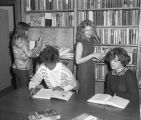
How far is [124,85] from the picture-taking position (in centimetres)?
214

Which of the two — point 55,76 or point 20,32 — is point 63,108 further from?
point 20,32

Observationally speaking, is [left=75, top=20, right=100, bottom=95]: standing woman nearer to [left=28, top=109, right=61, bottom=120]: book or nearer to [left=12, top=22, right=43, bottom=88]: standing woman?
[left=12, top=22, right=43, bottom=88]: standing woman

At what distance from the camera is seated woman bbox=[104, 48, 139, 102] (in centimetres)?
208

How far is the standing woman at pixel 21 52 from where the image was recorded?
3.10 metres

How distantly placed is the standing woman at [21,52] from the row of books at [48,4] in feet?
2.02

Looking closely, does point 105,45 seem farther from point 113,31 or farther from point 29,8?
point 29,8

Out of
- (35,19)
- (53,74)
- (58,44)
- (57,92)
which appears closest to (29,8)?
(35,19)

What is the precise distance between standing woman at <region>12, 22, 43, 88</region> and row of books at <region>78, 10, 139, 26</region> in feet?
3.23

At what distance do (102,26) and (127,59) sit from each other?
1429 millimetres

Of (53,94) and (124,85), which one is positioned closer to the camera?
(53,94)

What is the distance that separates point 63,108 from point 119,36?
2.08m

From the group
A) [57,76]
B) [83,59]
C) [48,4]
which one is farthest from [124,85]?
[48,4]

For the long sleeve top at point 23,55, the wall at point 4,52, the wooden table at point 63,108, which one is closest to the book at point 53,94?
the wooden table at point 63,108

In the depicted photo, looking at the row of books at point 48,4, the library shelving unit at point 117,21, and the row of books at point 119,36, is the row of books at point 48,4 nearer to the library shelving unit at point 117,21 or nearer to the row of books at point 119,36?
the library shelving unit at point 117,21
